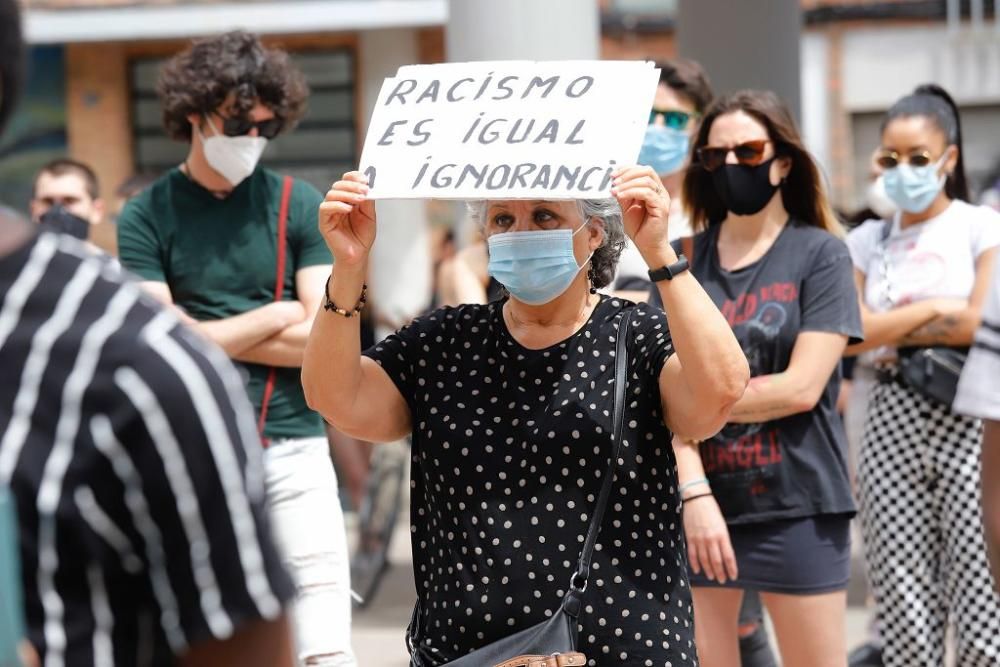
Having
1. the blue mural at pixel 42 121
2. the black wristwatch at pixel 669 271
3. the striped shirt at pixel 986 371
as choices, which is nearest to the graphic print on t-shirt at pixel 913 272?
the black wristwatch at pixel 669 271

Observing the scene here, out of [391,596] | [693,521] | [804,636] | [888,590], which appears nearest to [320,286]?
[693,521]

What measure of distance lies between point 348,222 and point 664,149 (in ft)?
6.69

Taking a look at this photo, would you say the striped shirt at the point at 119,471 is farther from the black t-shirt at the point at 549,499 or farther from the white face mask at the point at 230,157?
the white face mask at the point at 230,157

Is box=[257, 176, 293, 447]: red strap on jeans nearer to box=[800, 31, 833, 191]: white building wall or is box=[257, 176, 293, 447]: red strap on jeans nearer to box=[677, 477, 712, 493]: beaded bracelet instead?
box=[677, 477, 712, 493]: beaded bracelet

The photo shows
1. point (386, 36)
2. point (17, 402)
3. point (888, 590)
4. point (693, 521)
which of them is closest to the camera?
point (17, 402)

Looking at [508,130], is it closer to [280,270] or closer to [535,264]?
[535,264]

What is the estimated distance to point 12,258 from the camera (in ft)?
5.28

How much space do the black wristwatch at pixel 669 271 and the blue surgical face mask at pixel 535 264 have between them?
0.21 metres

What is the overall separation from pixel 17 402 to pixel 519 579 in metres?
1.70

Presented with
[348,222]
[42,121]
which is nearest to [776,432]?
[348,222]

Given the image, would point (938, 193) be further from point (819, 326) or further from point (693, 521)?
point (693, 521)

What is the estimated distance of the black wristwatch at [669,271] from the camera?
319 centimetres

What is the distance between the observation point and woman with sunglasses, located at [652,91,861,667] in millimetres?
4285

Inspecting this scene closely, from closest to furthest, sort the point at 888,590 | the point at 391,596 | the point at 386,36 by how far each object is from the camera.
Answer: the point at 888,590, the point at 391,596, the point at 386,36
